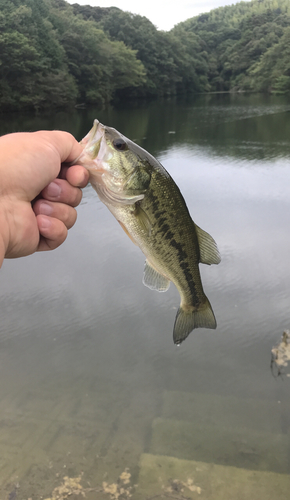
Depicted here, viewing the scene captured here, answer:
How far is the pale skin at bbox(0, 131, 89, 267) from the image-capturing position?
203 centimetres

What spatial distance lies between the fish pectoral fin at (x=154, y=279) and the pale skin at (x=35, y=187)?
0.59 metres

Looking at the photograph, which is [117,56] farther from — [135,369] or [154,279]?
[154,279]

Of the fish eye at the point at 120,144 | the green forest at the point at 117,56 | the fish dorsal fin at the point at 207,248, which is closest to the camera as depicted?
the fish eye at the point at 120,144

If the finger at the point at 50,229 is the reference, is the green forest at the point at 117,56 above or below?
above

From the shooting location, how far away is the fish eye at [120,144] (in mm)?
1988

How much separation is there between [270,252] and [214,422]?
6.33 m

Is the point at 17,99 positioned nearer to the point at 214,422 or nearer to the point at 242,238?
the point at 242,238

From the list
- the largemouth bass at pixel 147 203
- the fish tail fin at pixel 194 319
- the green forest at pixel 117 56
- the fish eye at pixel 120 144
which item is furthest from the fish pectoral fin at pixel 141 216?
the green forest at pixel 117 56

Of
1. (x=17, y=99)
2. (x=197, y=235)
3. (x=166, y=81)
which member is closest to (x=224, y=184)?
(x=197, y=235)

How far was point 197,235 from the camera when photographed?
2.31 metres

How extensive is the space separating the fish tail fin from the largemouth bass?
0.15ft

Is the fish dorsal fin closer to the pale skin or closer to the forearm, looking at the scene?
the pale skin

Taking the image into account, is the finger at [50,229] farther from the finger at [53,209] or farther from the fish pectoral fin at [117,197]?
the fish pectoral fin at [117,197]

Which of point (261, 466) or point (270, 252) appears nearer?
point (261, 466)
